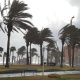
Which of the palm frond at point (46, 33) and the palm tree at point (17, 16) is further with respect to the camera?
the palm frond at point (46, 33)

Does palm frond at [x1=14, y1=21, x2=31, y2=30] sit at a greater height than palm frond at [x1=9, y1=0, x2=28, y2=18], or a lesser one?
lesser

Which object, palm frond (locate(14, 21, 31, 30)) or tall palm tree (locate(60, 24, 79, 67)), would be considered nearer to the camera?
palm frond (locate(14, 21, 31, 30))

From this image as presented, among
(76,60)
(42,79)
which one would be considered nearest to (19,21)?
(42,79)

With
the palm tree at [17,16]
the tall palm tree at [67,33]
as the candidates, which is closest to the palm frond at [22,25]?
the palm tree at [17,16]

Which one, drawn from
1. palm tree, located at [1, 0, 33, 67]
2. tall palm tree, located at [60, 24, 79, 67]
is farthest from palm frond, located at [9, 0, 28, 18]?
tall palm tree, located at [60, 24, 79, 67]

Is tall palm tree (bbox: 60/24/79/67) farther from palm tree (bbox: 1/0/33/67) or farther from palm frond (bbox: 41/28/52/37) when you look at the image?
palm tree (bbox: 1/0/33/67)

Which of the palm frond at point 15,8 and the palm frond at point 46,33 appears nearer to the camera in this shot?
the palm frond at point 15,8

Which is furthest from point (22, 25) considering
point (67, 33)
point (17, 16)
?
point (67, 33)

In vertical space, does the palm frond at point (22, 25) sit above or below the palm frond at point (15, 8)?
below

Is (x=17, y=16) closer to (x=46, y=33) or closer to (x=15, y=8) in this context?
(x=15, y=8)

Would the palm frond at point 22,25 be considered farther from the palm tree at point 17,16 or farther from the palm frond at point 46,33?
the palm frond at point 46,33

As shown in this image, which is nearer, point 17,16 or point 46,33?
point 17,16

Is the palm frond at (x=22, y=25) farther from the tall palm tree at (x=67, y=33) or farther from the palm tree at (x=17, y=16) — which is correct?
the tall palm tree at (x=67, y=33)

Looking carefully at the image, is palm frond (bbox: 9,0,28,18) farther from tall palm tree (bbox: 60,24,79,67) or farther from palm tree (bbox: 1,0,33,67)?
tall palm tree (bbox: 60,24,79,67)
